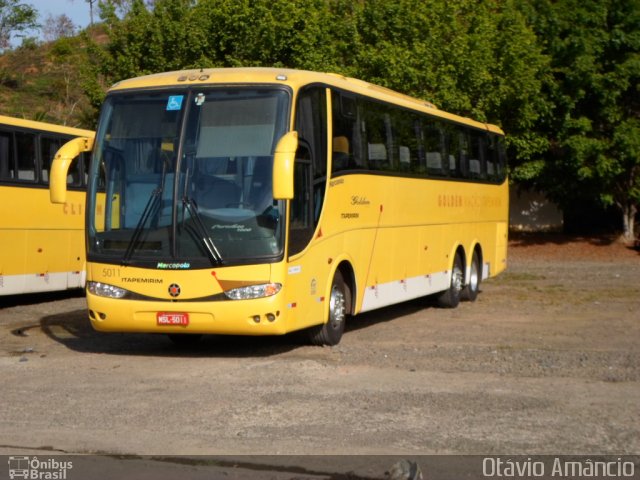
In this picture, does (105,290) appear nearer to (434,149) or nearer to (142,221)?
(142,221)

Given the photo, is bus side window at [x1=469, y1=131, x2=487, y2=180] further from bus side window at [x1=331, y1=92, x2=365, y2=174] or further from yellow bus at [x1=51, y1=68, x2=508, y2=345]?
yellow bus at [x1=51, y1=68, x2=508, y2=345]

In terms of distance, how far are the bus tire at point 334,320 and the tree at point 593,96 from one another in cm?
1849

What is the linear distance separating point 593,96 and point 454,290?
560 inches

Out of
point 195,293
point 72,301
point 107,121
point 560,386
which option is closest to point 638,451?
point 560,386

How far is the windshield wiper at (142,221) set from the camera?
1288 cm

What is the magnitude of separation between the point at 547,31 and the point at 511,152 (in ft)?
12.3

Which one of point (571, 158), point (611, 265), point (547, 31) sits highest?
point (547, 31)

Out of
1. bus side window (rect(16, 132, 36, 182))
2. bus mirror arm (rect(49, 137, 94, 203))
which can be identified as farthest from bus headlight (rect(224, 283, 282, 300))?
bus side window (rect(16, 132, 36, 182))

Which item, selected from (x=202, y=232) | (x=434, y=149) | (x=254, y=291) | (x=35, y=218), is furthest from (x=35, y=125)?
(x=254, y=291)

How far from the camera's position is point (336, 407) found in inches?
395

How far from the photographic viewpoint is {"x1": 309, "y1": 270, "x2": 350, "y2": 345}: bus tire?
14.1m

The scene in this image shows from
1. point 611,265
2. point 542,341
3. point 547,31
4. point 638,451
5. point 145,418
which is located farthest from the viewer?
point 547,31

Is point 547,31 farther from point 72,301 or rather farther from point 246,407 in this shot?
point 246,407

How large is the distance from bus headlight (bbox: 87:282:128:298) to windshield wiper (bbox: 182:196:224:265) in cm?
118
